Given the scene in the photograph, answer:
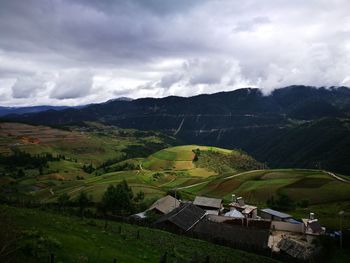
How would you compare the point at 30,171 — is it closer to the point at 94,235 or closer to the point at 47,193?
the point at 47,193

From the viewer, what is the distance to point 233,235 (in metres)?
48.5

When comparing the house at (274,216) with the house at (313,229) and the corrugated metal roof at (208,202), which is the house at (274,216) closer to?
the corrugated metal roof at (208,202)

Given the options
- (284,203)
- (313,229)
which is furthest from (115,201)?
(284,203)

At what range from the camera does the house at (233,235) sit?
43188mm

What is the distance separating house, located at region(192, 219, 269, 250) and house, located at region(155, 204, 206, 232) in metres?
1.86

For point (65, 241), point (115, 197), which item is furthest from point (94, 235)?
point (115, 197)

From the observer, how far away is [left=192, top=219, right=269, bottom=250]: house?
43.2m

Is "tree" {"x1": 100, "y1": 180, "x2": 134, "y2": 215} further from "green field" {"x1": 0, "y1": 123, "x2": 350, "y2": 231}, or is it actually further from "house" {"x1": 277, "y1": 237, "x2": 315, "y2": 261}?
"house" {"x1": 277, "y1": 237, "x2": 315, "y2": 261}

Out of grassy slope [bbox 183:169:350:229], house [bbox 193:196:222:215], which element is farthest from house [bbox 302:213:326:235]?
house [bbox 193:196:222:215]

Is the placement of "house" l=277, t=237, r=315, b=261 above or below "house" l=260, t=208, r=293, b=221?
above

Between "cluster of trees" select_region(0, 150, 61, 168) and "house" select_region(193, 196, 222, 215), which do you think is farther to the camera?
"cluster of trees" select_region(0, 150, 61, 168)

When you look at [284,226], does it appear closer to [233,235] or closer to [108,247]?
[233,235]

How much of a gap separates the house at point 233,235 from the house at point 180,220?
186 centimetres

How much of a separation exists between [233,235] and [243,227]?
422 centimetres
